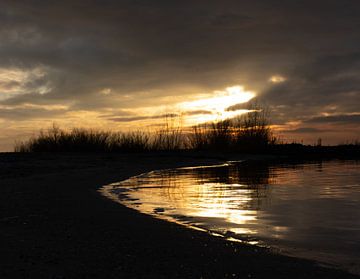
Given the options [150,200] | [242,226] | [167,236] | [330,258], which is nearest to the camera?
[330,258]

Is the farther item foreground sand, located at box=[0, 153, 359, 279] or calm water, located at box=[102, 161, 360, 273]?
calm water, located at box=[102, 161, 360, 273]

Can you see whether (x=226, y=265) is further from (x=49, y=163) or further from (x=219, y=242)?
(x=49, y=163)

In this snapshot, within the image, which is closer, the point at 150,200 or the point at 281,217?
the point at 281,217

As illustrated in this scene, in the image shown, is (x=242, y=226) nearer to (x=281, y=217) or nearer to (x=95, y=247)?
(x=281, y=217)

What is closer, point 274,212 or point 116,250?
point 116,250

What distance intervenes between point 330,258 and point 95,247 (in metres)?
1.75

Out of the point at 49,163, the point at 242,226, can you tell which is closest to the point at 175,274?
the point at 242,226

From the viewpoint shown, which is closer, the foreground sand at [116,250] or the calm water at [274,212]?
the foreground sand at [116,250]

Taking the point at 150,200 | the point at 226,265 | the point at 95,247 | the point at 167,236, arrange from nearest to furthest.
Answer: the point at 226,265 < the point at 95,247 < the point at 167,236 < the point at 150,200

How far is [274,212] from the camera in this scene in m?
5.28

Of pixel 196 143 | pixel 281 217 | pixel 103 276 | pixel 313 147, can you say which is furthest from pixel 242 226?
pixel 313 147

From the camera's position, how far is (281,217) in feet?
16.2

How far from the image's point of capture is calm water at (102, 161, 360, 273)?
363 cm

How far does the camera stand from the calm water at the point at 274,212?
363 centimetres
